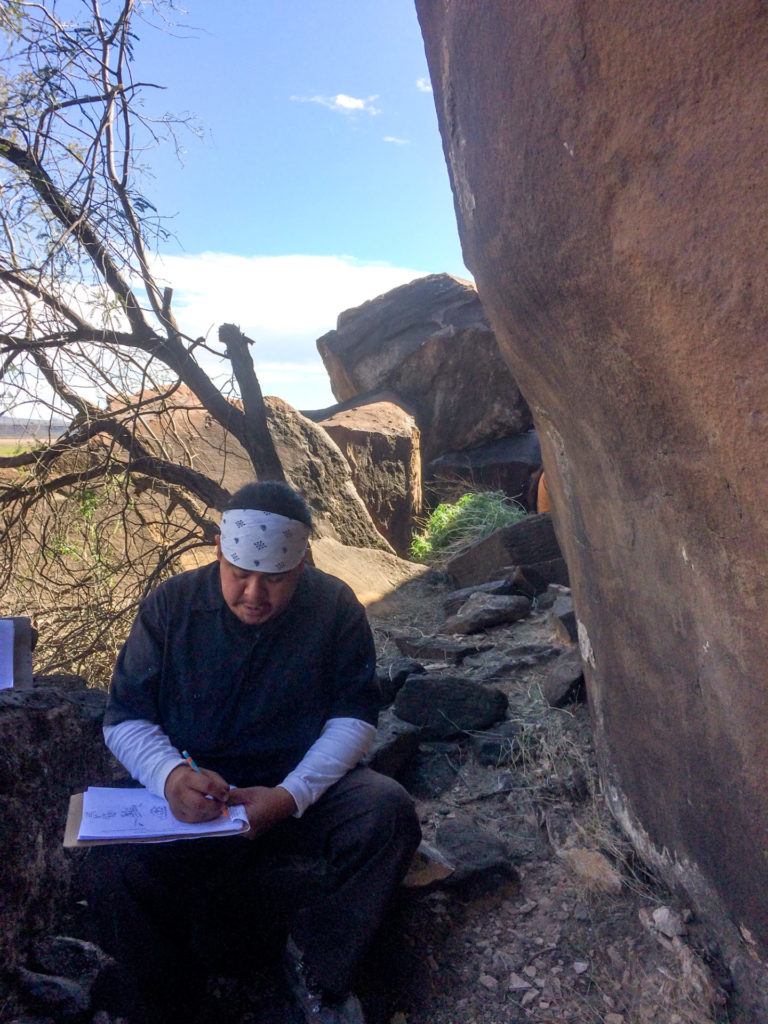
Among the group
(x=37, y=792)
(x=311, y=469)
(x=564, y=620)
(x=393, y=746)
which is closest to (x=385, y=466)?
(x=311, y=469)

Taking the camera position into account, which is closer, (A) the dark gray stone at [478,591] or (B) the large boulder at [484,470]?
(A) the dark gray stone at [478,591]

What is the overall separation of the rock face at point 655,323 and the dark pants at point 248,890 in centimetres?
90

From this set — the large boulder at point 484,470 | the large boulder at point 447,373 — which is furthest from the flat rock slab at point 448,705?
the large boulder at point 447,373

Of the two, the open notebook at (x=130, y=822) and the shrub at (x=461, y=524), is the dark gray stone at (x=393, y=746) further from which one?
the shrub at (x=461, y=524)

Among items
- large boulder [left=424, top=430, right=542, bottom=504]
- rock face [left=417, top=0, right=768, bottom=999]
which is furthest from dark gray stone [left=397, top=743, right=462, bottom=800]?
large boulder [left=424, top=430, right=542, bottom=504]

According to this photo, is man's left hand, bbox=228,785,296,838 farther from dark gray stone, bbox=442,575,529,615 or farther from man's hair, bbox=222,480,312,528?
dark gray stone, bbox=442,575,529,615

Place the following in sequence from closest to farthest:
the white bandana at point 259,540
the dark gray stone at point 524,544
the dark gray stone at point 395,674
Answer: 1. the white bandana at point 259,540
2. the dark gray stone at point 395,674
3. the dark gray stone at point 524,544

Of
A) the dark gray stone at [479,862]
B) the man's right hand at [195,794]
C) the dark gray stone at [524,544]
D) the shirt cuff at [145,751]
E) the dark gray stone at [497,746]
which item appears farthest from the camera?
the dark gray stone at [524,544]

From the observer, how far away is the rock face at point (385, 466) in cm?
944

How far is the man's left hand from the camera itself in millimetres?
2375

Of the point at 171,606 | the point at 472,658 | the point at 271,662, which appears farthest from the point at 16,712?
the point at 472,658

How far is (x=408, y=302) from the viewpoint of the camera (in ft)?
40.3

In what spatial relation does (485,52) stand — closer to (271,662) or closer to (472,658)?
(271,662)

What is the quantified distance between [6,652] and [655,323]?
2.33 m
